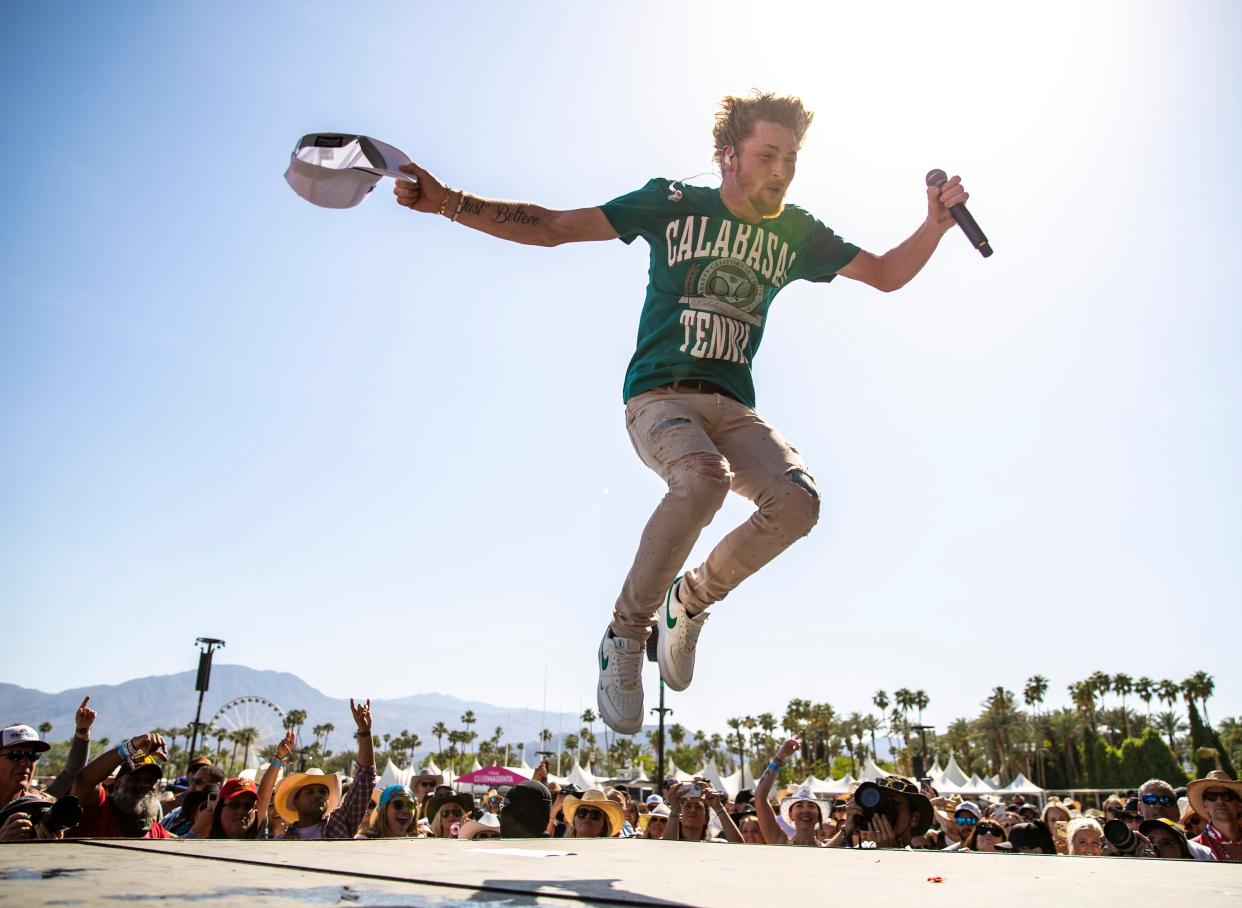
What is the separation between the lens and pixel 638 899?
1.20 meters

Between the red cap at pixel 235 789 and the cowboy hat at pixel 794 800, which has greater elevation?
the red cap at pixel 235 789

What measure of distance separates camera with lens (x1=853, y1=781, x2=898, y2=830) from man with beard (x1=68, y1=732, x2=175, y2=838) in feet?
12.4

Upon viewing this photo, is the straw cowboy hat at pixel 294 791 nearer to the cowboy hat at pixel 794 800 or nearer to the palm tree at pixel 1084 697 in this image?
the cowboy hat at pixel 794 800

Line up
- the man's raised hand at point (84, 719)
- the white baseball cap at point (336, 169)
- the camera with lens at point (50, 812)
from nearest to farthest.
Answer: the camera with lens at point (50, 812), the white baseball cap at point (336, 169), the man's raised hand at point (84, 719)

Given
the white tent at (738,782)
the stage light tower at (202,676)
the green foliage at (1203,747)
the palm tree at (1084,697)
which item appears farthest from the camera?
the palm tree at (1084,697)

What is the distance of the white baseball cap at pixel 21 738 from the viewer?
4271 mm

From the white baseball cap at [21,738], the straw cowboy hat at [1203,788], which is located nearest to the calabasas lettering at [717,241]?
the white baseball cap at [21,738]

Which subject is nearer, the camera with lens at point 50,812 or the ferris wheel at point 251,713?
the camera with lens at point 50,812

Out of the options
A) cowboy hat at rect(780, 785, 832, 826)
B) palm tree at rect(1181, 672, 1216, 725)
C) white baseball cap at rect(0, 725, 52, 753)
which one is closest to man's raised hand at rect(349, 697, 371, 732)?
white baseball cap at rect(0, 725, 52, 753)

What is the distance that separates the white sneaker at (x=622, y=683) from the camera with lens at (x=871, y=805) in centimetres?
180

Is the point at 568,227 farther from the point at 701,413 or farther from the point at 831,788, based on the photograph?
the point at 831,788

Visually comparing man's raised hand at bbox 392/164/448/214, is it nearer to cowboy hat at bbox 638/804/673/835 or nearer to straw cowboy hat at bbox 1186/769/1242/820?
cowboy hat at bbox 638/804/673/835

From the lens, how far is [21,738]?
172 inches

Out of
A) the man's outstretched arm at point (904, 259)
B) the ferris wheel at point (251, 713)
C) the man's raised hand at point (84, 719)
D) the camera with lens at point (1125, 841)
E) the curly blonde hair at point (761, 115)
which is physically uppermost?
the curly blonde hair at point (761, 115)
